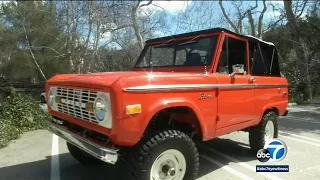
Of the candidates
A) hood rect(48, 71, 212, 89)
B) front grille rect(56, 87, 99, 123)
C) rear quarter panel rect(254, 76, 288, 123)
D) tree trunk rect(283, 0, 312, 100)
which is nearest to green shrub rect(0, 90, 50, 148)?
front grille rect(56, 87, 99, 123)

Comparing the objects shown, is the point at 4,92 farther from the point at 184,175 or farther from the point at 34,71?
the point at 184,175

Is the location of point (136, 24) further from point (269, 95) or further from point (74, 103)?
point (74, 103)

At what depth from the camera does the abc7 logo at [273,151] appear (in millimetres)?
4836

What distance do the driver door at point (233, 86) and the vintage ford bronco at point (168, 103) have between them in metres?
0.01

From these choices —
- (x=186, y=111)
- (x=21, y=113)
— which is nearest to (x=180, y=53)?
(x=186, y=111)

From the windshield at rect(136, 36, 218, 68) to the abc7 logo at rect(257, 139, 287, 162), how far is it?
5.34ft

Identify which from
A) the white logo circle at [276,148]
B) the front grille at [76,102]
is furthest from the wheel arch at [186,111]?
the white logo circle at [276,148]

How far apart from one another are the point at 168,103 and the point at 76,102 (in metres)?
1.09

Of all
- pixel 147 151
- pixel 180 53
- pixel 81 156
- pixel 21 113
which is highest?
pixel 180 53

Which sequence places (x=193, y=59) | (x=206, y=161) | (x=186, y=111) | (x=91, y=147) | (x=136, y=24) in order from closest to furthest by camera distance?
(x=91, y=147), (x=186, y=111), (x=193, y=59), (x=206, y=161), (x=136, y=24)

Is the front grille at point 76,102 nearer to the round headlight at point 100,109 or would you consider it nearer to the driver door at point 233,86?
the round headlight at point 100,109

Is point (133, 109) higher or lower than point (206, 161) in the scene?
higher

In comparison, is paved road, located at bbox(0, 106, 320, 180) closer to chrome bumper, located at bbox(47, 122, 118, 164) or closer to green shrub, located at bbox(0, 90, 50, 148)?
green shrub, located at bbox(0, 90, 50, 148)

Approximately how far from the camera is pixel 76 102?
3746 mm
